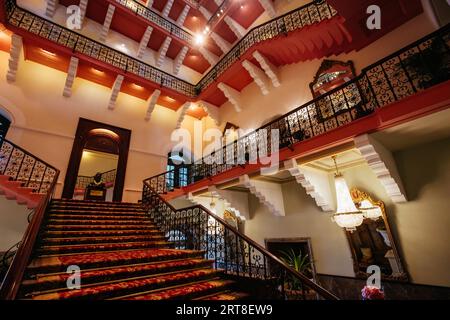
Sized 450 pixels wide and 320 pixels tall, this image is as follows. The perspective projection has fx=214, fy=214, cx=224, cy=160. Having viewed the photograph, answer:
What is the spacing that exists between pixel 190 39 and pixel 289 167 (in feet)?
28.8

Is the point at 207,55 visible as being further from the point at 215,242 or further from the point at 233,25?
the point at 215,242

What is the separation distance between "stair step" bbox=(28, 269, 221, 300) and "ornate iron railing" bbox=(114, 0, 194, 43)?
10211 millimetres

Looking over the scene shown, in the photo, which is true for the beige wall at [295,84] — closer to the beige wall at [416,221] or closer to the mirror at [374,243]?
the beige wall at [416,221]

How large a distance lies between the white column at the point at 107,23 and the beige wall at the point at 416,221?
1057 centimetres

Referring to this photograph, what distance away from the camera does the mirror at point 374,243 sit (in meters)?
4.36

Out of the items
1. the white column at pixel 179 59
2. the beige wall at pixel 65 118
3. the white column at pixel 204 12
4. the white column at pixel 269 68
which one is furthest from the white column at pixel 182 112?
the white column at pixel 204 12

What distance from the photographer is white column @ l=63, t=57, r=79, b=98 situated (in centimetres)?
782

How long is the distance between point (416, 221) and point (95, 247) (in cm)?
621

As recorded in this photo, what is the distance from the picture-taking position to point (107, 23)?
904 cm

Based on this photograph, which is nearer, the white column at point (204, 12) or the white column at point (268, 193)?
the white column at point (268, 193)

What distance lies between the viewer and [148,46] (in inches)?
418

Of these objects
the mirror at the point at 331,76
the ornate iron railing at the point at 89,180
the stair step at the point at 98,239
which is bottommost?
the stair step at the point at 98,239

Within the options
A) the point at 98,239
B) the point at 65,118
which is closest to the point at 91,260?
the point at 98,239
